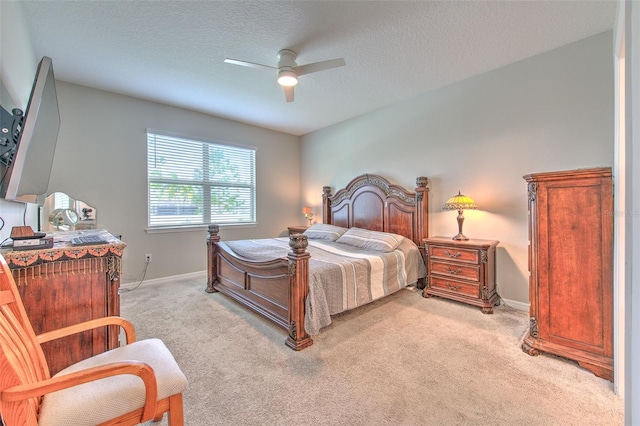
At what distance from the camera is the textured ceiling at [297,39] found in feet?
7.00

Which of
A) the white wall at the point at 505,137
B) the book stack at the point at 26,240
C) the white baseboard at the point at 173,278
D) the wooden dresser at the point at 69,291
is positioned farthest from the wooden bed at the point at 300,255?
the book stack at the point at 26,240

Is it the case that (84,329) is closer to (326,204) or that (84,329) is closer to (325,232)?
(325,232)

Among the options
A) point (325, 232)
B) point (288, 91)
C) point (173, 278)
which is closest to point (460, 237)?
point (325, 232)

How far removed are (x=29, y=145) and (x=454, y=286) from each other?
3.76 metres

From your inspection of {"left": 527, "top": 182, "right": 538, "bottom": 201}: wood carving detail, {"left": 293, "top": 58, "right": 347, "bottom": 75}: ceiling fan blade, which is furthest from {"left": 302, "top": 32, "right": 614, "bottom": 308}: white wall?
{"left": 293, "top": 58, "right": 347, "bottom": 75}: ceiling fan blade

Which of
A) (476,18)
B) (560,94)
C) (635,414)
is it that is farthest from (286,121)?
(635,414)

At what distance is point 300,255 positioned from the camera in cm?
223

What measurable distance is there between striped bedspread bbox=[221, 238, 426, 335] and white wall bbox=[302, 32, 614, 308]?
0.79 metres

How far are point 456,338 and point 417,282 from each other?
4.43 feet

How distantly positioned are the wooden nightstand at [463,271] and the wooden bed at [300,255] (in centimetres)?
48

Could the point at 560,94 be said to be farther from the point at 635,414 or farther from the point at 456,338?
the point at 635,414

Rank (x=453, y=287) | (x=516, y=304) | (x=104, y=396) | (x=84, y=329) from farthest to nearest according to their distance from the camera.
Answer: (x=453, y=287), (x=516, y=304), (x=84, y=329), (x=104, y=396)

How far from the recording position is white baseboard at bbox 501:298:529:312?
9.66 ft

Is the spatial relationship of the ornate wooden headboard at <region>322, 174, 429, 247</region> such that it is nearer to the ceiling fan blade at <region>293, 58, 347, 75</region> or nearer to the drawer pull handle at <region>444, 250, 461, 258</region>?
the drawer pull handle at <region>444, 250, 461, 258</region>
